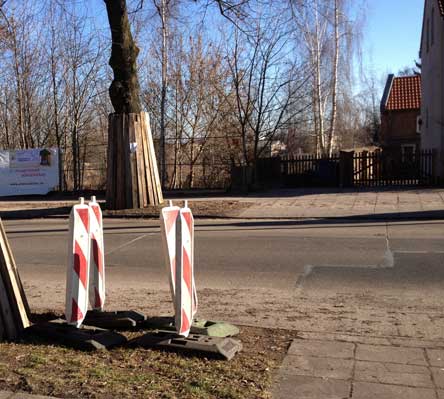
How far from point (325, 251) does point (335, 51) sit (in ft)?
88.7

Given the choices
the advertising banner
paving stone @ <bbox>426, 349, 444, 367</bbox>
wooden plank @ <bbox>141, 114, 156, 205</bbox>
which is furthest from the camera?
the advertising banner

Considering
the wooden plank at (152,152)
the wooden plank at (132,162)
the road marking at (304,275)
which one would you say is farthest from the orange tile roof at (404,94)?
the road marking at (304,275)

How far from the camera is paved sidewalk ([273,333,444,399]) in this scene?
11.9 ft

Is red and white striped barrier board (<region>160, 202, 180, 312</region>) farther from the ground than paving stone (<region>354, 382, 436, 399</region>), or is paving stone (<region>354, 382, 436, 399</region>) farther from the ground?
red and white striped barrier board (<region>160, 202, 180, 312</region>)

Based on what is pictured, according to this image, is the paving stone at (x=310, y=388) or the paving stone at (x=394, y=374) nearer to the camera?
the paving stone at (x=310, y=388)

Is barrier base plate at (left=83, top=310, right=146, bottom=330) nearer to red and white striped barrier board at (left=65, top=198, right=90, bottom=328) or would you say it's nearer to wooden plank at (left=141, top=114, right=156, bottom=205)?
red and white striped barrier board at (left=65, top=198, right=90, bottom=328)

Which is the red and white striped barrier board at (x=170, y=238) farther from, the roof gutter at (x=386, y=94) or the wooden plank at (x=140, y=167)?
the roof gutter at (x=386, y=94)

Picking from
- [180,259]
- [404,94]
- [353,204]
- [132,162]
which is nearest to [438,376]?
[180,259]

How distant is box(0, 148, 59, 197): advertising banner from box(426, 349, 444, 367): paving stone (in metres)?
21.1

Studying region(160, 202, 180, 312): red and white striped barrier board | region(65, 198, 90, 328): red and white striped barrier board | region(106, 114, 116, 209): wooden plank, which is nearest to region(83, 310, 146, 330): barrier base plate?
region(65, 198, 90, 328): red and white striped barrier board

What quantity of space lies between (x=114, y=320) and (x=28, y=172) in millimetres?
20193

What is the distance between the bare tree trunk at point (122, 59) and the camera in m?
15.7

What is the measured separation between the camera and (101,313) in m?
5.19

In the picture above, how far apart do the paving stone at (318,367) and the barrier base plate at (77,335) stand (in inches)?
57.1
